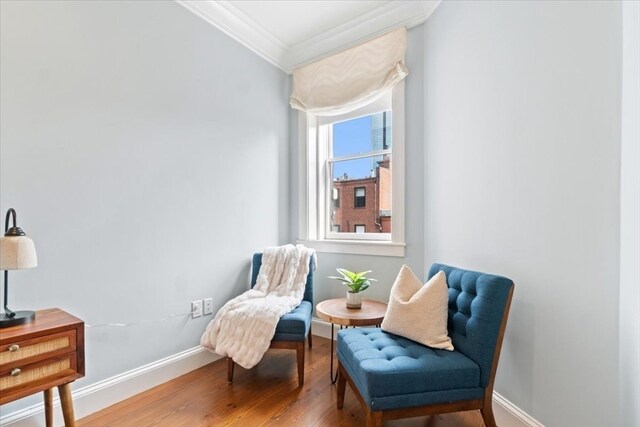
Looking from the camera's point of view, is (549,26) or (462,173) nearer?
(549,26)

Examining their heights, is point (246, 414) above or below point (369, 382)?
below

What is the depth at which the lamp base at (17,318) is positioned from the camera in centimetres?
128

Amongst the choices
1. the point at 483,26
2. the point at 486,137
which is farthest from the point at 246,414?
the point at 483,26

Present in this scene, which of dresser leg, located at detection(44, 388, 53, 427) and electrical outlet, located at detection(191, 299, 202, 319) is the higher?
electrical outlet, located at detection(191, 299, 202, 319)

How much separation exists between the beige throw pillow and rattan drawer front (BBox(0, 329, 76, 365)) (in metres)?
1.55

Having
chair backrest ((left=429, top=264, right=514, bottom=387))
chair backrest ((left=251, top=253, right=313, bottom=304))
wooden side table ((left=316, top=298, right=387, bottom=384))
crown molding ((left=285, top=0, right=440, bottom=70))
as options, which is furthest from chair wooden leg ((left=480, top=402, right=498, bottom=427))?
crown molding ((left=285, top=0, right=440, bottom=70))

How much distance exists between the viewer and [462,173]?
1982 millimetres

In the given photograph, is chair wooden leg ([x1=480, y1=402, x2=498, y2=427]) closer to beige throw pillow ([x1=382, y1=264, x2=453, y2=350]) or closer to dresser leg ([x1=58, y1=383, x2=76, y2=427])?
beige throw pillow ([x1=382, y1=264, x2=453, y2=350])

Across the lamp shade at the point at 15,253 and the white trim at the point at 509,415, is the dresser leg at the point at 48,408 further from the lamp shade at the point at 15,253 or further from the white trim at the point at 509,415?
the white trim at the point at 509,415

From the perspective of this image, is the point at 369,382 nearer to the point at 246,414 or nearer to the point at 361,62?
the point at 246,414

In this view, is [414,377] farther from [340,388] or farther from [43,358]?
[43,358]

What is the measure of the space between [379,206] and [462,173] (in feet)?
3.02

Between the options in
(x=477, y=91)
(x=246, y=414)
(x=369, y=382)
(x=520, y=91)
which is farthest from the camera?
(x=477, y=91)

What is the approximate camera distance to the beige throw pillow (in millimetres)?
1574
